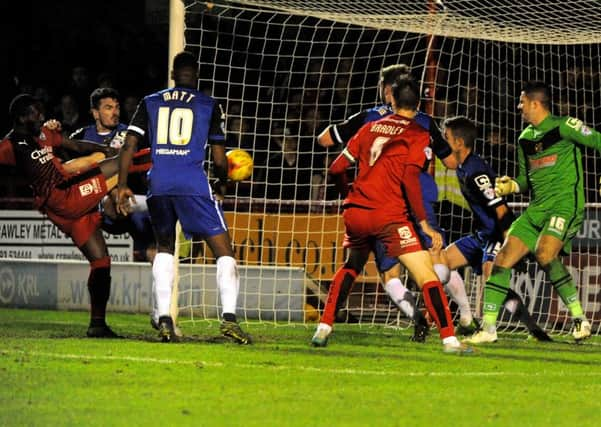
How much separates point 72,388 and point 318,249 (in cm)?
785

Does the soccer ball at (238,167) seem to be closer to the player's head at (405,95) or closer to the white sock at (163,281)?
the white sock at (163,281)

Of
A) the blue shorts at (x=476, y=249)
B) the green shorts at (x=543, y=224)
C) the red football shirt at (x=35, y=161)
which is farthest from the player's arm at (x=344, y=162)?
the blue shorts at (x=476, y=249)

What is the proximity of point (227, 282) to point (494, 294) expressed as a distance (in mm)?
2236

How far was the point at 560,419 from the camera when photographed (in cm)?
565

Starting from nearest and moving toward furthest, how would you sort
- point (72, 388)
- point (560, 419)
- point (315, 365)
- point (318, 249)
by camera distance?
point (560, 419) → point (72, 388) → point (315, 365) → point (318, 249)

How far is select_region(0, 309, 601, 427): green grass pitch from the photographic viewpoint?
5.52m

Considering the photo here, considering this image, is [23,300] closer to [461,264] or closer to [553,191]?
[461,264]

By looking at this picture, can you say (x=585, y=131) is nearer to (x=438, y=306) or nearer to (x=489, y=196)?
(x=489, y=196)

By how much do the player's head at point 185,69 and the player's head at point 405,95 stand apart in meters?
1.48

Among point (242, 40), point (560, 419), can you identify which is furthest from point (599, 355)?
point (242, 40)

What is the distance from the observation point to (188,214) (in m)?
9.06

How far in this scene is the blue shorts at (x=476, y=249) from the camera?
11125mm

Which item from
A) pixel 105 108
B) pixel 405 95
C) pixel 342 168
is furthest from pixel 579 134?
pixel 105 108

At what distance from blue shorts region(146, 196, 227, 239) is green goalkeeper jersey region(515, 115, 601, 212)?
271cm
